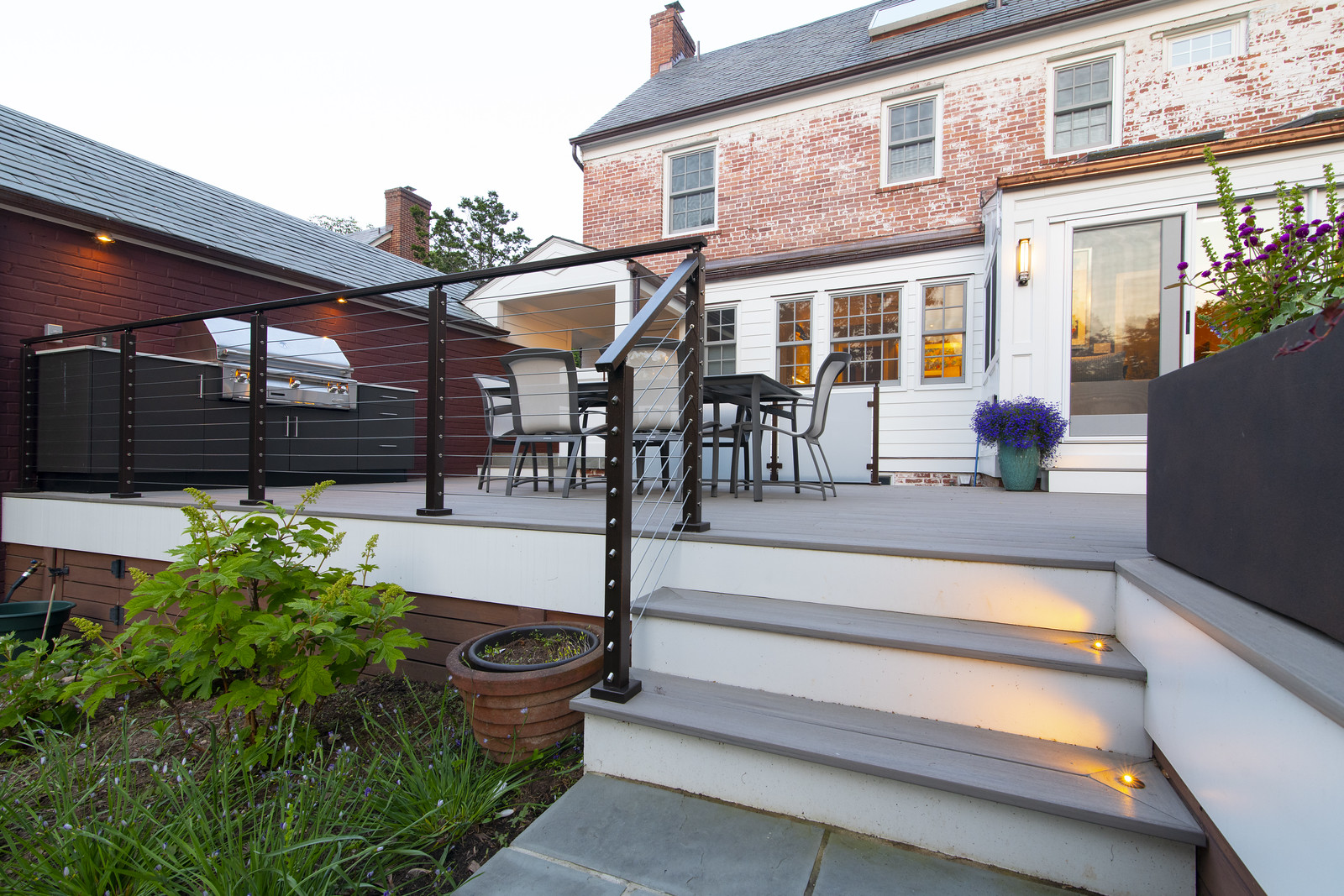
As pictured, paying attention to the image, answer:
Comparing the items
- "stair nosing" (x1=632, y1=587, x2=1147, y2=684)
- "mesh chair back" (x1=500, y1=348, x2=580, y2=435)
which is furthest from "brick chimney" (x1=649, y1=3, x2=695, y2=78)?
"stair nosing" (x1=632, y1=587, x2=1147, y2=684)

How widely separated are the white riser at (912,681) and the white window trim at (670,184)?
749 cm

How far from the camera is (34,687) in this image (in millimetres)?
2324

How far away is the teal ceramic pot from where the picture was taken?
487 cm

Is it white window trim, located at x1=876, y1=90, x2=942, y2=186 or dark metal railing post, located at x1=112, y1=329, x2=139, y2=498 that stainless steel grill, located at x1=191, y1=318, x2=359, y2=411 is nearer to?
dark metal railing post, located at x1=112, y1=329, x2=139, y2=498

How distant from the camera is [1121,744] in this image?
1344mm

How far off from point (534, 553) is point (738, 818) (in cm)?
121

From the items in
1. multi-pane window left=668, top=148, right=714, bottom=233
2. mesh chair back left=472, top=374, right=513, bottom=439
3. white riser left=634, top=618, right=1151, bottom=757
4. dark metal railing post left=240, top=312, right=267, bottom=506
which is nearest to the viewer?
white riser left=634, top=618, right=1151, bottom=757

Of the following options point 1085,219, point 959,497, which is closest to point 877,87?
point 1085,219

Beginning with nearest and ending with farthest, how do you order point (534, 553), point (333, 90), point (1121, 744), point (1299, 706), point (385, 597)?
point (1299, 706)
point (1121, 744)
point (385, 597)
point (534, 553)
point (333, 90)

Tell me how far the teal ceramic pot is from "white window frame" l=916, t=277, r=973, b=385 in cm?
176

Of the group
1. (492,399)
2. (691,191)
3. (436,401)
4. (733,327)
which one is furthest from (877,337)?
(436,401)

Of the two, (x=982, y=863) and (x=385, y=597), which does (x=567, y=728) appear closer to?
(x=385, y=597)

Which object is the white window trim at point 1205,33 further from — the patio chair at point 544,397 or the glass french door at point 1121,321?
the patio chair at point 544,397

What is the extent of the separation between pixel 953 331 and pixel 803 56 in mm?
4873
